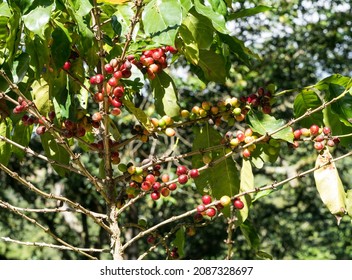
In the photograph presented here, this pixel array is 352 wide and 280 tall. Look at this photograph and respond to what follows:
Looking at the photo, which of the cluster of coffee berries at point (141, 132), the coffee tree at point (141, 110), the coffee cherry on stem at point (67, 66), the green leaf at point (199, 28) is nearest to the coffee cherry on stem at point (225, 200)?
the coffee tree at point (141, 110)

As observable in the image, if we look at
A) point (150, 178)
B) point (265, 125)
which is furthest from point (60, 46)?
point (265, 125)

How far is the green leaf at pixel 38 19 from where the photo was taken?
97 cm

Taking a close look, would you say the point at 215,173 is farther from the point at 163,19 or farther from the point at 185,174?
the point at 163,19

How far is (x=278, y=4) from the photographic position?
5191 mm

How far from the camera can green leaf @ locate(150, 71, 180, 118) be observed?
1.28 meters

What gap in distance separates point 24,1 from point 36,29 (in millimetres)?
62

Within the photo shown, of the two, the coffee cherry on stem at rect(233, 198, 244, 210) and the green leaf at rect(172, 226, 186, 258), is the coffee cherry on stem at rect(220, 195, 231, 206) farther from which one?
the green leaf at rect(172, 226, 186, 258)

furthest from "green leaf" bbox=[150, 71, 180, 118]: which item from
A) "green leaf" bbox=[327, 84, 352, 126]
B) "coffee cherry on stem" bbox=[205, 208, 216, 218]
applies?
"green leaf" bbox=[327, 84, 352, 126]

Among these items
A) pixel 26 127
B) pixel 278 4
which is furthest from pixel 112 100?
pixel 278 4

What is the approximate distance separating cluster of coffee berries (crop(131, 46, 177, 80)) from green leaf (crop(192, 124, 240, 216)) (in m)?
0.19

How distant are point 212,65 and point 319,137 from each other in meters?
0.28

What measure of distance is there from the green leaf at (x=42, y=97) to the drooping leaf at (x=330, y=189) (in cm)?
→ 61

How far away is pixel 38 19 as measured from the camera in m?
0.97
